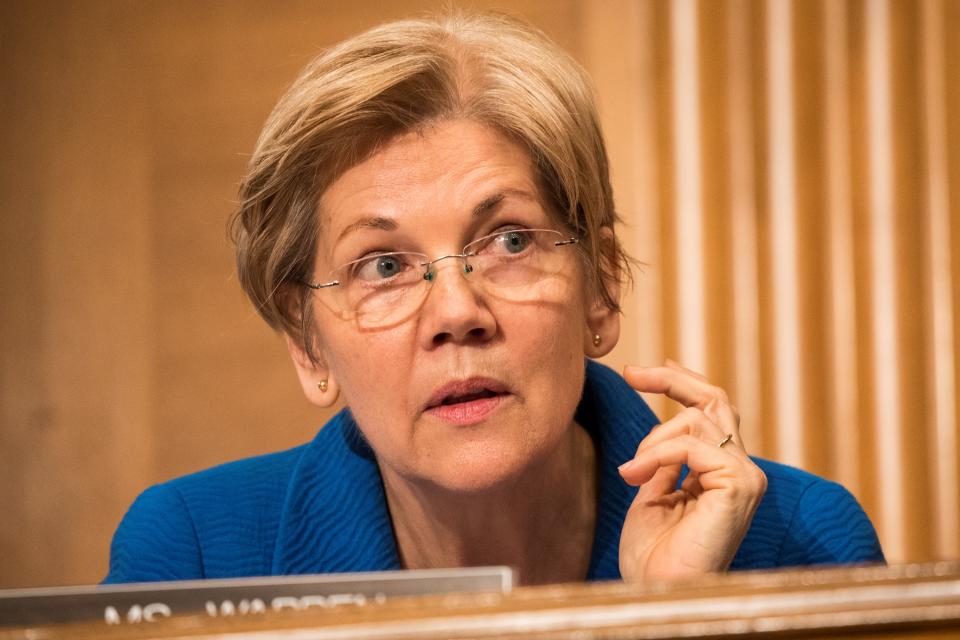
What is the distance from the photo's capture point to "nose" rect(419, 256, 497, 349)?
3.94ft

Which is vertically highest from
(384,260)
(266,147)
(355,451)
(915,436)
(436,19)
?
(436,19)

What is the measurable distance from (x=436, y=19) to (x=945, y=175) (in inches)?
41.6

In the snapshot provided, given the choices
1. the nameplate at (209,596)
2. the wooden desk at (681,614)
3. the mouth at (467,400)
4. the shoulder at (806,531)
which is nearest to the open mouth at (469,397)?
the mouth at (467,400)

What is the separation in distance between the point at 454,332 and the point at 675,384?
299 millimetres

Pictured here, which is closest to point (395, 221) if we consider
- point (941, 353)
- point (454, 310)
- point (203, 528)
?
point (454, 310)

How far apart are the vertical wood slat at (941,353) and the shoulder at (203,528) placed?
1168mm

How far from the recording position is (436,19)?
150 cm

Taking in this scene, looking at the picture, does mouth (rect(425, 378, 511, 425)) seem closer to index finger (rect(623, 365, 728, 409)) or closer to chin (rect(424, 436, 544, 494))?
chin (rect(424, 436, 544, 494))

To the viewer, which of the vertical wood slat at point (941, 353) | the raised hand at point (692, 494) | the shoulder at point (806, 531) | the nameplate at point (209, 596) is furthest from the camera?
the vertical wood slat at point (941, 353)

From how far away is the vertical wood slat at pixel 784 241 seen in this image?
2059mm

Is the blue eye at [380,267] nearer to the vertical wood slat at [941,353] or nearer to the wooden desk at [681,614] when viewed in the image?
the wooden desk at [681,614]

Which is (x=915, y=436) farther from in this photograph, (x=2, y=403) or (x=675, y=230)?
(x=2, y=403)

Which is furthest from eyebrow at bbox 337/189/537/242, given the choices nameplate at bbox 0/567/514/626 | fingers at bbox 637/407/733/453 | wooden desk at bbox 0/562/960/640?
wooden desk at bbox 0/562/960/640

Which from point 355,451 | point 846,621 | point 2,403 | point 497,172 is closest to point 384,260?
point 497,172
